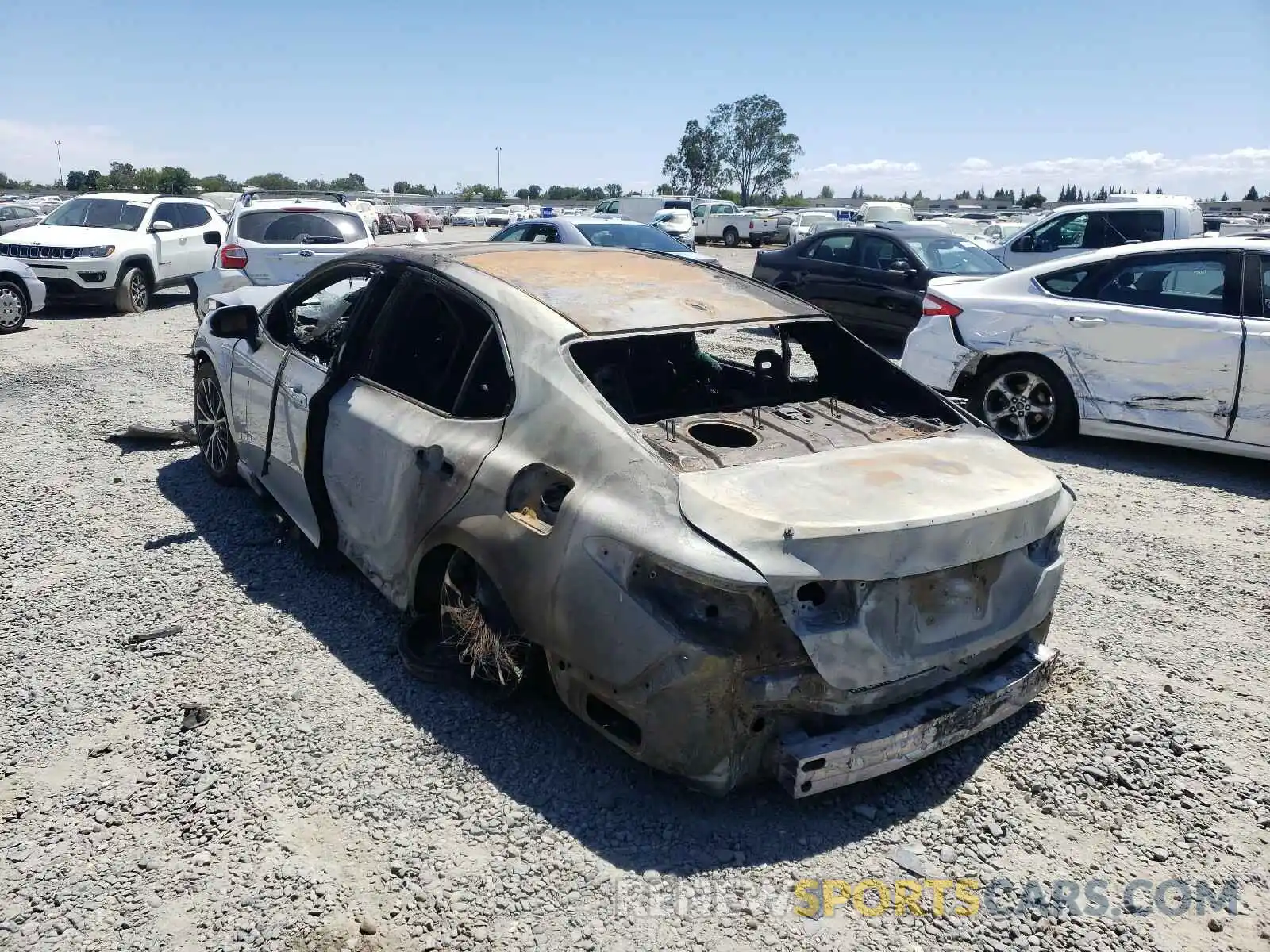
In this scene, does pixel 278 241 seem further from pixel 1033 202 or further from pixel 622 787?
pixel 1033 202

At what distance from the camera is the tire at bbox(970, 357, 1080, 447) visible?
7074 mm

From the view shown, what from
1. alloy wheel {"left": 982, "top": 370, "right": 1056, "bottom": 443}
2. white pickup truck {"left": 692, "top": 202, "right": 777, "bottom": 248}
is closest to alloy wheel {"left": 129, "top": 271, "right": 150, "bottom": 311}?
alloy wheel {"left": 982, "top": 370, "right": 1056, "bottom": 443}

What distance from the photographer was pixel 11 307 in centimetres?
1185

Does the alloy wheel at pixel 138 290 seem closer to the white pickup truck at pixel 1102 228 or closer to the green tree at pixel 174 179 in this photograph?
the white pickup truck at pixel 1102 228

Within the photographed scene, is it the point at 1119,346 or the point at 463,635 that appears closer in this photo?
the point at 463,635

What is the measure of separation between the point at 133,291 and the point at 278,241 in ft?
14.2

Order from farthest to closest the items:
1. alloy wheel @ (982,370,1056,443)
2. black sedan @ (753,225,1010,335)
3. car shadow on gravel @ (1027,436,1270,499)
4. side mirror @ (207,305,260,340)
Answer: black sedan @ (753,225,1010,335) → alloy wheel @ (982,370,1056,443) → car shadow on gravel @ (1027,436,1270,499) → side mirror @ (207,305,260,340)

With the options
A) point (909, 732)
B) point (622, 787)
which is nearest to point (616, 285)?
point (622, 787)

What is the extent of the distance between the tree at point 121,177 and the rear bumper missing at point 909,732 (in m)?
58.2

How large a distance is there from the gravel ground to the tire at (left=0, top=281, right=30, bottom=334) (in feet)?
29.1

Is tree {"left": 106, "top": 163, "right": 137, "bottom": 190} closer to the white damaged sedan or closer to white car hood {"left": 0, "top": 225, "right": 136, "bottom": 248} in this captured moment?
white car hood {"left": 0, "top": 225, "right": 136, "bottom": 248}

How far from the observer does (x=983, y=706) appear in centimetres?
301

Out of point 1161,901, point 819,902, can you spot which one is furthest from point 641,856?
point 1161,901

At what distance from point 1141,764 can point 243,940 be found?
2.87 metres
